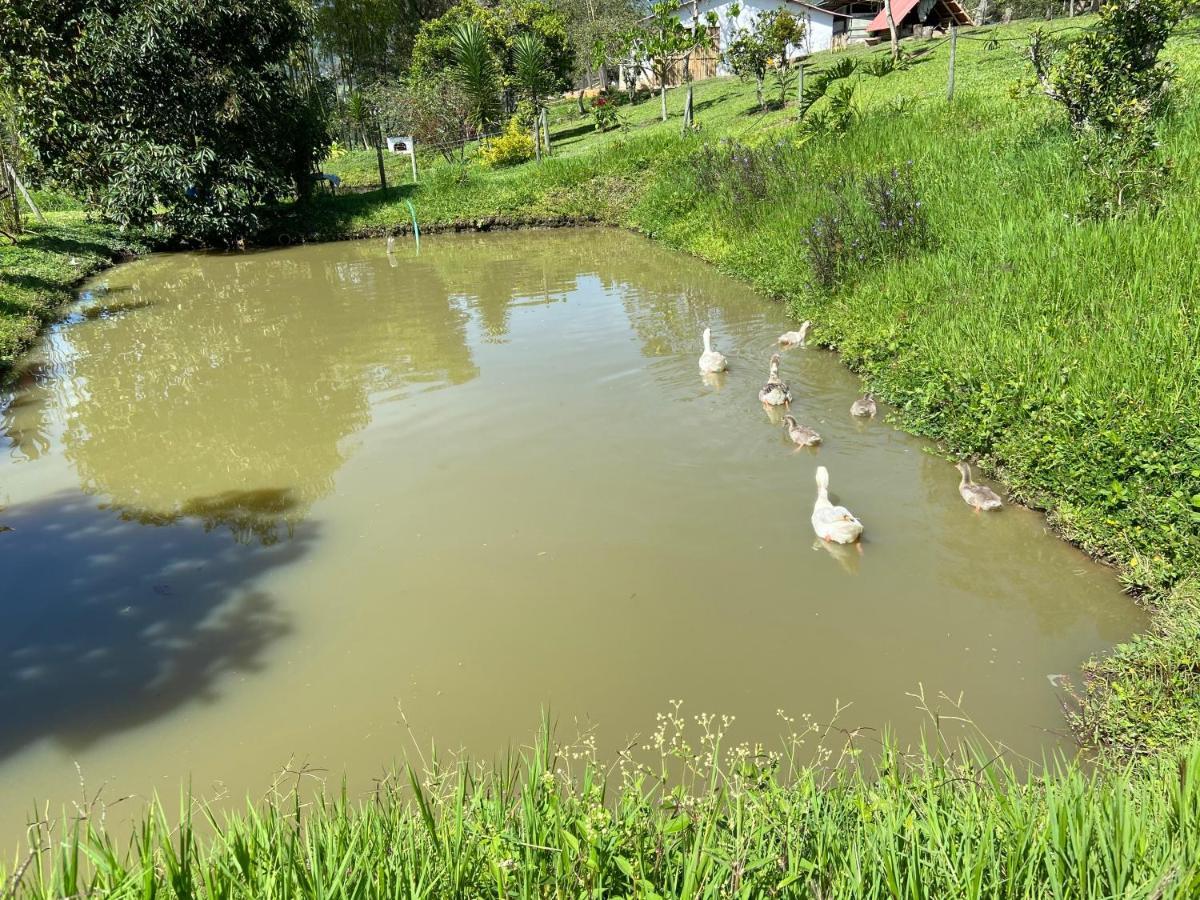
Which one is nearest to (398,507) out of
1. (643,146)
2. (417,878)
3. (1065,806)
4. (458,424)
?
(458,424)

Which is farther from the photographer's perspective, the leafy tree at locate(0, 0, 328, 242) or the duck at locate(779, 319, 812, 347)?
the leafy tree at locate(0, 0, 328, 242)

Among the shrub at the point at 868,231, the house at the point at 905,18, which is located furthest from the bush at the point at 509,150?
the shrub at the point at 868,231

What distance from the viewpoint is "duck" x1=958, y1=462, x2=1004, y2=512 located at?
5355 mm

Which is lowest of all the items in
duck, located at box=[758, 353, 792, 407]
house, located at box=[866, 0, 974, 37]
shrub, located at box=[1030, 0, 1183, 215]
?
duck, located at box=[758, 353, 792, 407]

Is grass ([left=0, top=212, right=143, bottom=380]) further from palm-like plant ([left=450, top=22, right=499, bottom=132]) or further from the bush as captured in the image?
palm-like plant ([left=450, top=22, right=499, bottom=132])

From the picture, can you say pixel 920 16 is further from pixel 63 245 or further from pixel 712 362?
pixel 712 362

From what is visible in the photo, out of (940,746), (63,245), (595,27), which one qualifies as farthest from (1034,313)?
(595,27)

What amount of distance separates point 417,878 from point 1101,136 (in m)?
9.92

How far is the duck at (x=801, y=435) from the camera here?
21.2 ft

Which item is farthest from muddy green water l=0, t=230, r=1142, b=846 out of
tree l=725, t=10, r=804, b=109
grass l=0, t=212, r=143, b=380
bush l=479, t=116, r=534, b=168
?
bush l=479, t=116, r=534, b=168

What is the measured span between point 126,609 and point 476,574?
2187 millimetres

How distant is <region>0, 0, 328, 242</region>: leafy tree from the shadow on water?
1432 cm

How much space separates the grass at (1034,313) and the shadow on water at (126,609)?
455 centimetres

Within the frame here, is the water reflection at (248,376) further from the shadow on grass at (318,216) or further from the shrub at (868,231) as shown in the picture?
the shadow on grass at (318,216)
